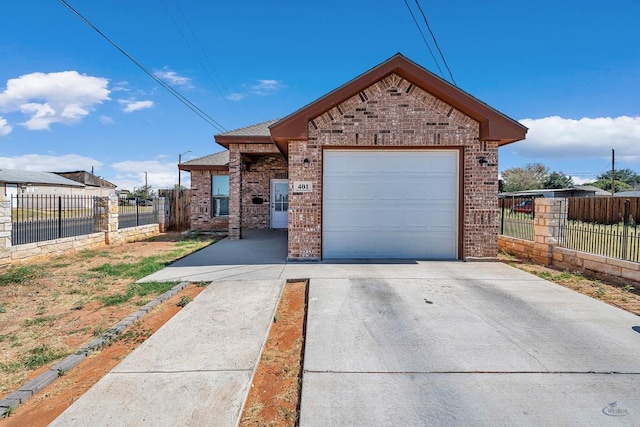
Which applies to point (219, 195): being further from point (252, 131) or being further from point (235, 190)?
point (252, 131)

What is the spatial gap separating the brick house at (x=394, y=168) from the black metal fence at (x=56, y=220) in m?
6.98

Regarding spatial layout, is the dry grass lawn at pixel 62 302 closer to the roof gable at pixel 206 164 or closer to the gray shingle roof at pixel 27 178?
the roof gable at pixel 206 164

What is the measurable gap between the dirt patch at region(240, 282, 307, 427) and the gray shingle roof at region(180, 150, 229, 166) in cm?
1107

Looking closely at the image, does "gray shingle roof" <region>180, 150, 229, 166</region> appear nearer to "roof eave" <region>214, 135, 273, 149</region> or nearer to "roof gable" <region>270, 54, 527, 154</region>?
"roof eave" <region>214, 135, 273, 149</region>

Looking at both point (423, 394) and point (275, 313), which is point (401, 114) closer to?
point (275, 313)

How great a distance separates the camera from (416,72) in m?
7.84

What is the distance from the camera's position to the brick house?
8.05 m

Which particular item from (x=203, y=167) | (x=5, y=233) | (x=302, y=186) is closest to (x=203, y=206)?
(x=203, y=167)

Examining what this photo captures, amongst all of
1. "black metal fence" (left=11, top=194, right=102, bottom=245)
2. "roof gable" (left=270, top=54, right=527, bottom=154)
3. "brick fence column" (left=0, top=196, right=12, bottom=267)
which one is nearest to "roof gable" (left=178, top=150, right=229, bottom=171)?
"black metal fence" (left=11, top=194, right=102, bottom=245)

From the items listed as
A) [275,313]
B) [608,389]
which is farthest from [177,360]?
[608,389]

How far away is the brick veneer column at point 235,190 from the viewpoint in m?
11.8

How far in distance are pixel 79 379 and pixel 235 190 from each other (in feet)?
29.1

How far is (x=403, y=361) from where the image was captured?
342 centimetres

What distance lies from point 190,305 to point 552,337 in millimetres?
4801
